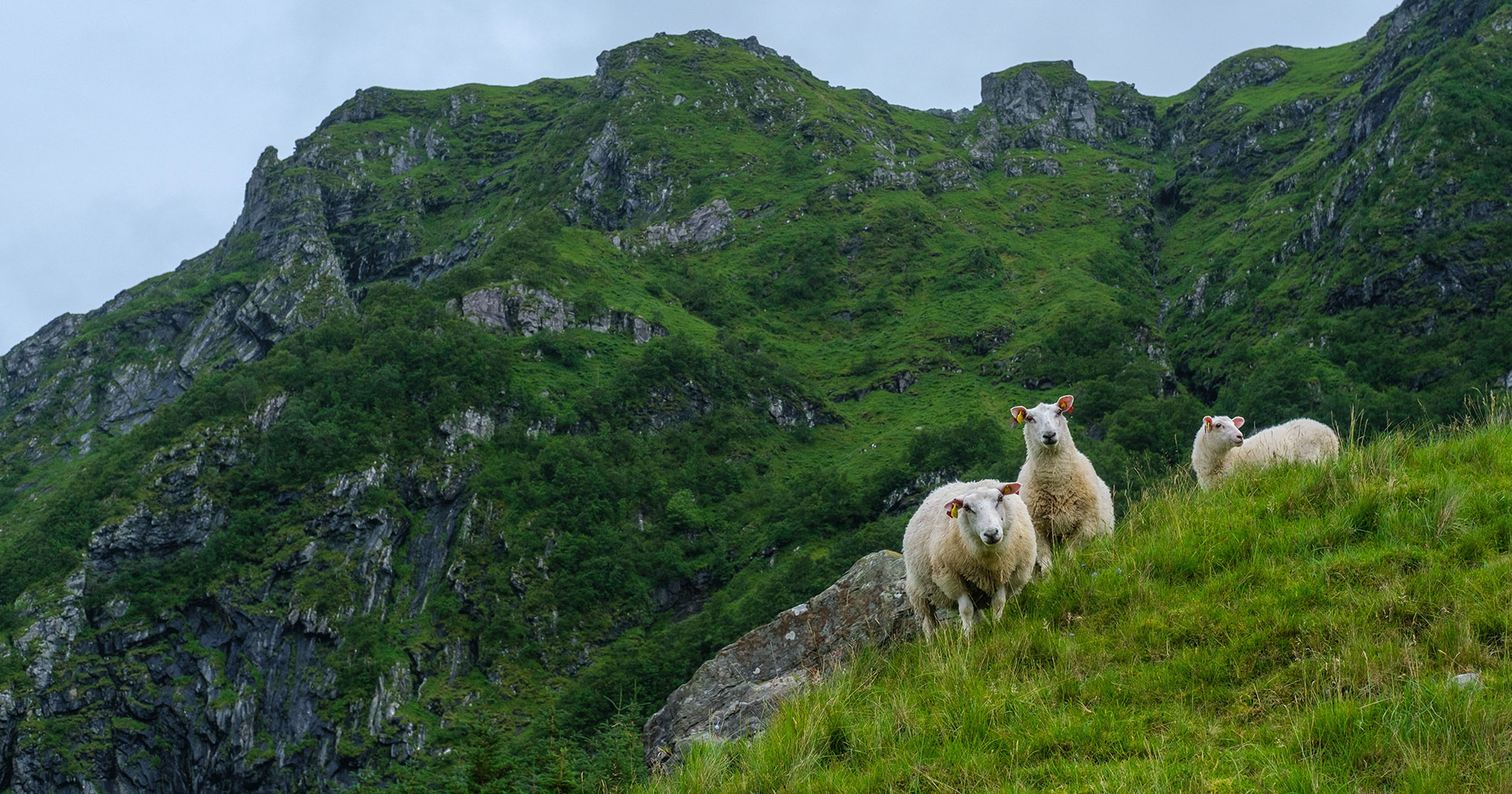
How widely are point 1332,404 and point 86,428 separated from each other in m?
208

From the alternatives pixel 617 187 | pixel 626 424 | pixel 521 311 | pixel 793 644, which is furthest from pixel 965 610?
pixel 617 187

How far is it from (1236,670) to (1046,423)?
5123 mm

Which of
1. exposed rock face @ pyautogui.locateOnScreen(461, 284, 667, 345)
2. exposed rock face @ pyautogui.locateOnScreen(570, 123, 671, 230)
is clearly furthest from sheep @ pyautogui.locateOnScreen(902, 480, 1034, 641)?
exposed rock face @ pyautogui.locateOnScreen(570, 123, 671, 230)

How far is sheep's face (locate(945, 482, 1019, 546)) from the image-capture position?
8594mm

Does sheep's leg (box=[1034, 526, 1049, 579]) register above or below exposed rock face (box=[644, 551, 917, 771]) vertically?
above

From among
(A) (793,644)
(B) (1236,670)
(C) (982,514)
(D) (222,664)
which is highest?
(C) (982,514)

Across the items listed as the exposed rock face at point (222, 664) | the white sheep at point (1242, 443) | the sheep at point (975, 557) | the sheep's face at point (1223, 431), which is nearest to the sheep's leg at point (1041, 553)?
the sheep at point (975, 557)

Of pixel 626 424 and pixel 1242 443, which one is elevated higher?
pixel 626 424

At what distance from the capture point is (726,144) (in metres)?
195

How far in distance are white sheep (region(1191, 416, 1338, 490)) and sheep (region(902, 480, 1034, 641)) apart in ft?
18.6

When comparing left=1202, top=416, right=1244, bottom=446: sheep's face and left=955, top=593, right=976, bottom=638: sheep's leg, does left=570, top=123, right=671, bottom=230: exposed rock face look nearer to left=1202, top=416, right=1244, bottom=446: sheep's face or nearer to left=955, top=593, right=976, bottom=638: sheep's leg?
left=1202, top=416, right=1244, bottom=446: sheep's face

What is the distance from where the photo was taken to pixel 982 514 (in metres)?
8.92

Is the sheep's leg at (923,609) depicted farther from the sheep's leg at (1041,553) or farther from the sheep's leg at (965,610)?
the sheep's leg at (1041,553)

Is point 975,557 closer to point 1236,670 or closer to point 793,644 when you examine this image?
point 1236,670
